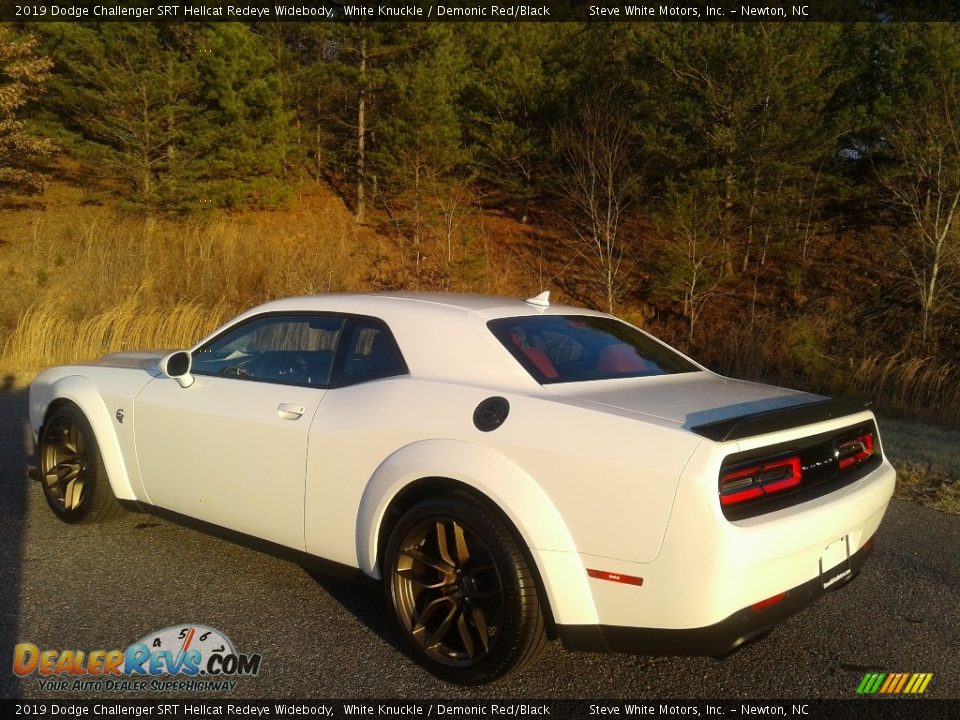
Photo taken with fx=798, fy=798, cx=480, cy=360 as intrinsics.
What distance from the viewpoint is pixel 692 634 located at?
269 centimetres

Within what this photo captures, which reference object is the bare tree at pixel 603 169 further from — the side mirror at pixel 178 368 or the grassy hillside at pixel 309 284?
the side mirror at pixel 178 368

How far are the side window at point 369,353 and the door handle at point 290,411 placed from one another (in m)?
0.23

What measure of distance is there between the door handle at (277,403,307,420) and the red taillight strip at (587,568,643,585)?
159cm

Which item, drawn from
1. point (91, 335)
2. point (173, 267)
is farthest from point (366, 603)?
point (173, 267)

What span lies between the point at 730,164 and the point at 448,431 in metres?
23.6

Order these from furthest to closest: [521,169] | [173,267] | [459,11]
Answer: [521,169], [459,11], [173,267]

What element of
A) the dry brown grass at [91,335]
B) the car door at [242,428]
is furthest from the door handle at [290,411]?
the dry brown grass at [91,335]

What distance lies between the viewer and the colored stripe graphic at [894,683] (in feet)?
10.3

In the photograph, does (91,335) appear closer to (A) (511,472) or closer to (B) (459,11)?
(A) (511,472)

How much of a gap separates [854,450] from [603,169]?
21759 millimetres

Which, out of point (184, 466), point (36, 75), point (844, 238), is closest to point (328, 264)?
point (36, 75)

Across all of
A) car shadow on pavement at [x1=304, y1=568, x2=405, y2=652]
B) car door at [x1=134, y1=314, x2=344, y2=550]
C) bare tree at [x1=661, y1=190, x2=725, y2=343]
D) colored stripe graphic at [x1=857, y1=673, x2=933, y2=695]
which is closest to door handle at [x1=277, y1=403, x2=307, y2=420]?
car door at [x1=134, y1=314, x2=344, y2=550]

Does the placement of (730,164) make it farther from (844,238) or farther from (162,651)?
(162,651)

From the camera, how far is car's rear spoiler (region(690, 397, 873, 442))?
274 cm
